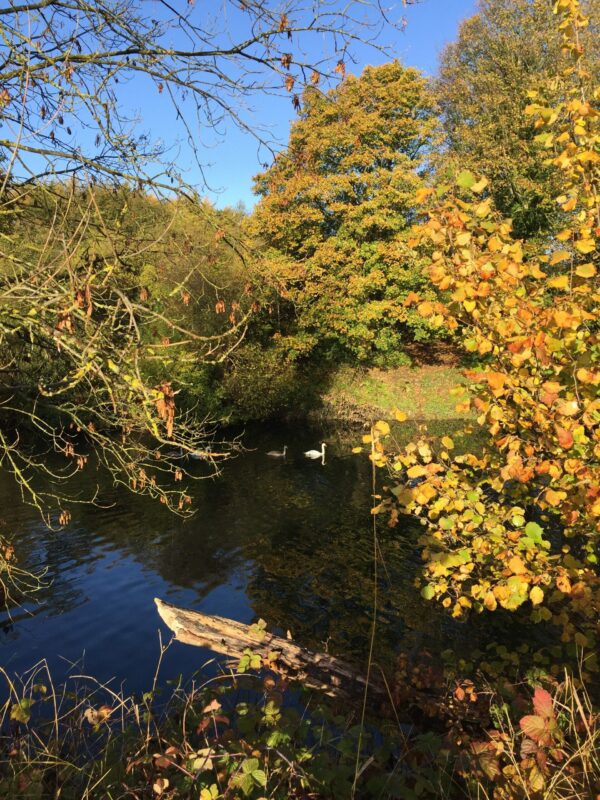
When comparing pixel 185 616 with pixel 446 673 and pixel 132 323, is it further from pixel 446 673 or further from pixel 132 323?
pixel 132 323

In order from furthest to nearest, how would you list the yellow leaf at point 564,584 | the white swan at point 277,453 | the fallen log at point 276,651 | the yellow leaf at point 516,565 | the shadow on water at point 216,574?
the white swan at point 277,453 → the shadow on water at point 216,574 → the fallen log at point 276,651 → the yellow leaf at point 564,584 → the yellow leaf at point 516,565

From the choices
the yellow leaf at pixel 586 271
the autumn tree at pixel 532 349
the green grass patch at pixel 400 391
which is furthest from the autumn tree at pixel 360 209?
the yellow leaf at pixel 586 271

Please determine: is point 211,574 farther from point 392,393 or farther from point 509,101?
point 509,101

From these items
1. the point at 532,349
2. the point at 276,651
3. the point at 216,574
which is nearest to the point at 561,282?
the point at 532,349

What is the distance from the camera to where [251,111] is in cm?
443

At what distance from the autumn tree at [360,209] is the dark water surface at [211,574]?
11726 mm

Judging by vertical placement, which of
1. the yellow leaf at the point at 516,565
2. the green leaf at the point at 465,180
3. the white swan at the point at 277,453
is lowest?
the white swan at the point at 277,453

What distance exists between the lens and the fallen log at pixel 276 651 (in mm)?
5812

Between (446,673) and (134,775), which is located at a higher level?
(134,775)

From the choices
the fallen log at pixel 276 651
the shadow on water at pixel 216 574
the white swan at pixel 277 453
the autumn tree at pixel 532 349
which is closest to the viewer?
the autumn tree at pixel 532 349

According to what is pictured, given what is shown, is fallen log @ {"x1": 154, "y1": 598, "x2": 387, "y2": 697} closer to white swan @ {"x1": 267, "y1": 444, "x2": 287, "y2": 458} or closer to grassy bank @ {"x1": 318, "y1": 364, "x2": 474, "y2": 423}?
white swan @ {"x1": 267, "y1": 444, "x2": 287, "y2": 458}

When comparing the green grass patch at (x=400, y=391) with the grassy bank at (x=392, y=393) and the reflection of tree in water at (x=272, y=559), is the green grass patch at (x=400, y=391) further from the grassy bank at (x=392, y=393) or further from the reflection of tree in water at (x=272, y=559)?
the reflection of tree in water at (x=272, y=559)

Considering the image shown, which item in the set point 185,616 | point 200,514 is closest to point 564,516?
point 185,616

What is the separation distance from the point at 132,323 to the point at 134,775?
9.85 feet
